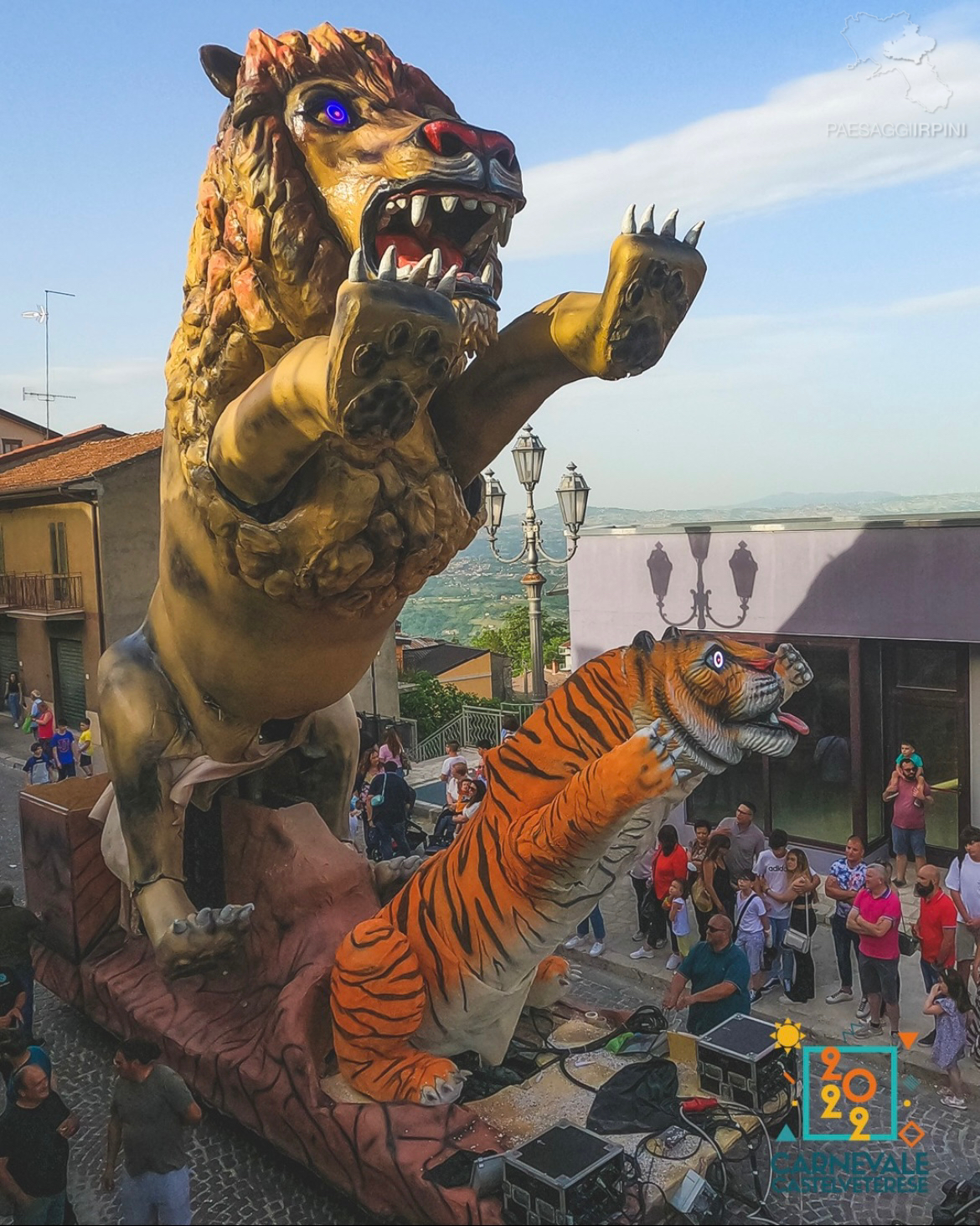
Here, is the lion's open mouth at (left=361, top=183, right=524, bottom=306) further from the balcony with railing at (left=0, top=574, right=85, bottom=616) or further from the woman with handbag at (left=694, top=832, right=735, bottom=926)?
the balcony with railing at (left=0, top=574, right=85, bottom=616)

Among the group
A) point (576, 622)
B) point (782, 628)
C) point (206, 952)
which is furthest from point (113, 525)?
point (206, 952)

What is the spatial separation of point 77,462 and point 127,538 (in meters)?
3.54

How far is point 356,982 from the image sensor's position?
449cm

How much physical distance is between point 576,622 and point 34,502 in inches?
485

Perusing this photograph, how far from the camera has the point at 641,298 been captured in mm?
3416

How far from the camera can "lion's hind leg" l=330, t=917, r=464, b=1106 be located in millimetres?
4434

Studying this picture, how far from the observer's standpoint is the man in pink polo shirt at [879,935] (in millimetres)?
6008

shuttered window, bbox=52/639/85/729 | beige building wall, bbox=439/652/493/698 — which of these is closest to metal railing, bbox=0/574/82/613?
shuttered window, bbox=52/639/85/729

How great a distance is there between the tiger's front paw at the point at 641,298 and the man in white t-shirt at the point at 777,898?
14.1 feet

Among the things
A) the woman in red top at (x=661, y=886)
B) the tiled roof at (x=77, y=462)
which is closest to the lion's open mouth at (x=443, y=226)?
the woman in red top at (x=661, y=886)

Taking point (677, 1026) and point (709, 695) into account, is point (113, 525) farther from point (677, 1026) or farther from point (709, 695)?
point (709, 695)

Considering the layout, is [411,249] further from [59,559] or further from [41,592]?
[41,592]

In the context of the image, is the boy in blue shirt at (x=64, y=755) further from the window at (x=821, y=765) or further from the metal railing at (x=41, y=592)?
the window at (x=821, y=765)

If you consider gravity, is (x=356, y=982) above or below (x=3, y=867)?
above
